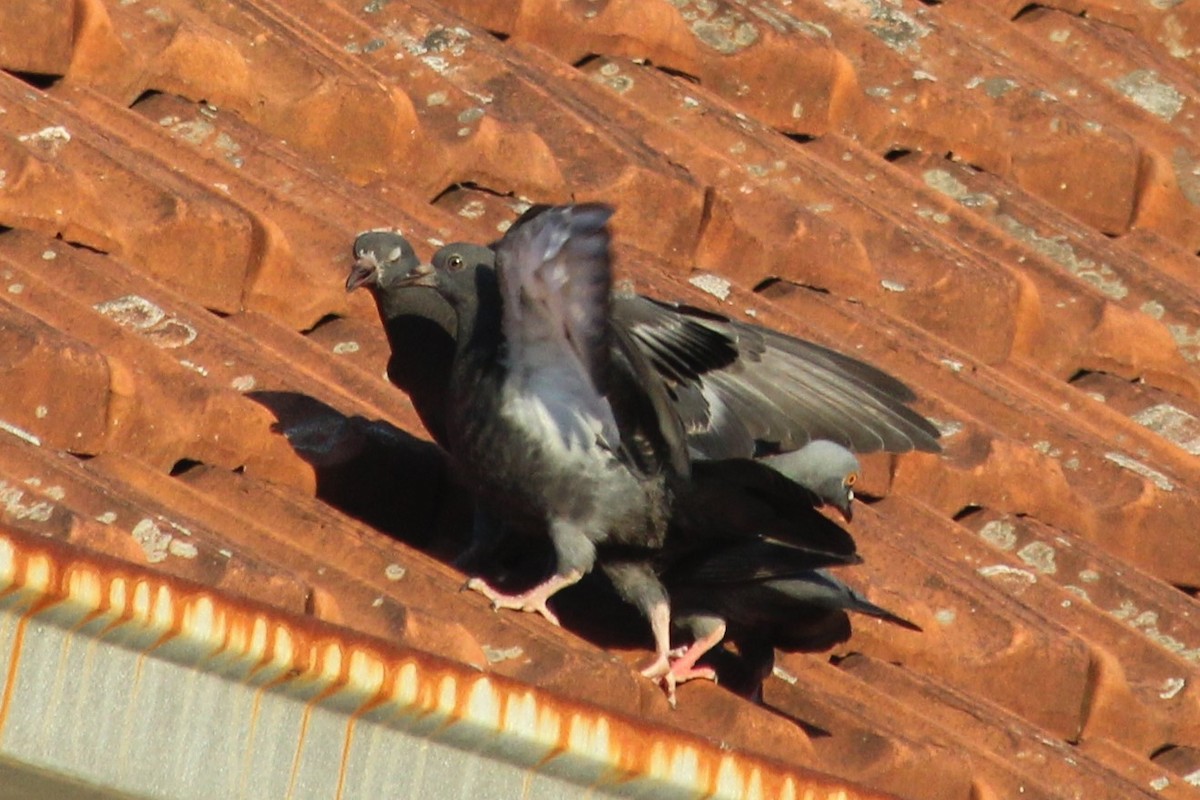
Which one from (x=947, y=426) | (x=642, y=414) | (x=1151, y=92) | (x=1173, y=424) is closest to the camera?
(x=642, y=414)

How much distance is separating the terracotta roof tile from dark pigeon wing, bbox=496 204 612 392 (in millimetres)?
326

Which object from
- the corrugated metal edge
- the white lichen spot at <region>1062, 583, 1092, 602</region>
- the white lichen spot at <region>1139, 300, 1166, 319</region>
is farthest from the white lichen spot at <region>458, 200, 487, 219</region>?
the corrugated metal edge

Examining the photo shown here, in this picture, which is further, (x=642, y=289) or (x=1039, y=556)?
(x=1039, y=556)

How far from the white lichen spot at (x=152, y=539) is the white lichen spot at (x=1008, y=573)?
5.41ft

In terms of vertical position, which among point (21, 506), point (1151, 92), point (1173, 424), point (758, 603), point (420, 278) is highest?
point (1151, 92)

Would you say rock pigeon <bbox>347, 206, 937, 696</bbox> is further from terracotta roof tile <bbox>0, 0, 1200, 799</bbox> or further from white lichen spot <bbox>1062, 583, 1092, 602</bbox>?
white lichen spot <bbox>1062, 583, 1092, 602</bbox>

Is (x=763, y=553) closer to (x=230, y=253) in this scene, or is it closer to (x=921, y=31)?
(x=230, y=253)

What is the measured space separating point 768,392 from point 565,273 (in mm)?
583

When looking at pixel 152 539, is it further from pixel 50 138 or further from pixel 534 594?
pixel 50 138

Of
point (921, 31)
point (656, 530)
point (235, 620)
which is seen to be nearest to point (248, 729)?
point (235, 620)

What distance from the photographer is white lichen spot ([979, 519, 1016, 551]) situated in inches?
173

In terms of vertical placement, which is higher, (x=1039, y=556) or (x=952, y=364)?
(x=952, y=364)

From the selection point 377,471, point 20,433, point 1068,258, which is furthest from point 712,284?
point 20,433

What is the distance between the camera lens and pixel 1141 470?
15.5ft
